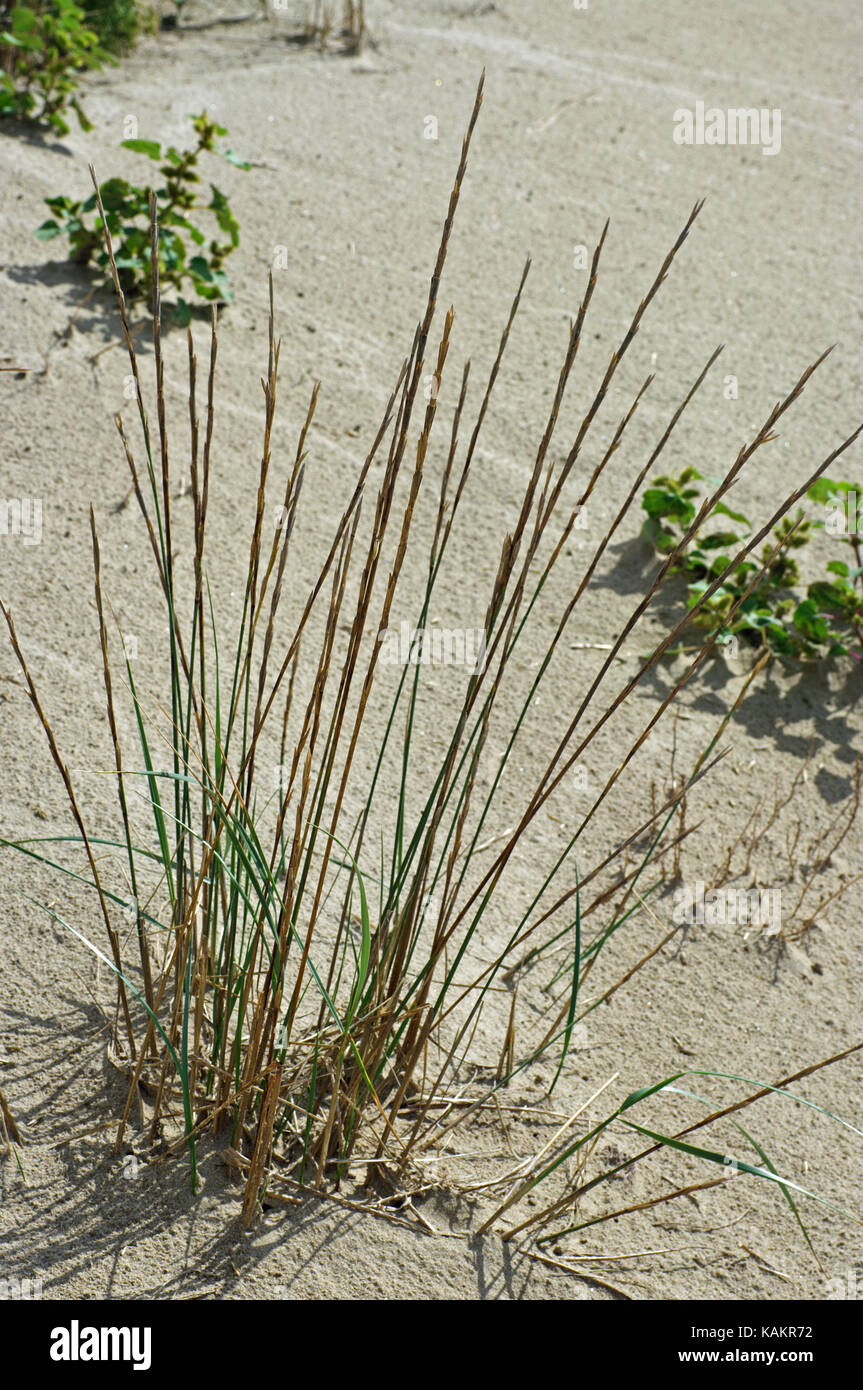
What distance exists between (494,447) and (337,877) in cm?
167

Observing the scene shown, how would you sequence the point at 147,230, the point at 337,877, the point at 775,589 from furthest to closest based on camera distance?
the point at 147,230 < the point at 775,589 < the point at 337,877

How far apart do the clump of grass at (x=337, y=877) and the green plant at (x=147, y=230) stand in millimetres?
984

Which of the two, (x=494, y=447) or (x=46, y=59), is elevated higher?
(x=46, y=59)

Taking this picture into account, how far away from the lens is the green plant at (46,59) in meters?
3.74

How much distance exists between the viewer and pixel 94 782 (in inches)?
84.8

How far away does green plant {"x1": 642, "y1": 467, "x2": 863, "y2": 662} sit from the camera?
2.73m

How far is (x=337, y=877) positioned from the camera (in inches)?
75.5

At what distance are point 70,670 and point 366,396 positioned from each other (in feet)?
4.36

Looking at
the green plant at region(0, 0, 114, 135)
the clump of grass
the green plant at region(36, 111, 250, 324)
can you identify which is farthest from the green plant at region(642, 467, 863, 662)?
the green plant at region(0, 0, 114, 135)

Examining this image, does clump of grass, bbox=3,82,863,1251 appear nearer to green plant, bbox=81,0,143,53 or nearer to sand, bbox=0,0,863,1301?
sand, bbox=0,0,863,1301

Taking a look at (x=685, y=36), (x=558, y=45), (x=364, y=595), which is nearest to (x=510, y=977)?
(x=364, y=595)

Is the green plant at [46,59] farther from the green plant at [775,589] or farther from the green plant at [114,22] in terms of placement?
the green plant at [775,589]

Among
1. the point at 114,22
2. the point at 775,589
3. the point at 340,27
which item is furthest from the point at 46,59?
the point at 775,589

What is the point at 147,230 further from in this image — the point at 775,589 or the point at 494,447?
the point at 775,589
